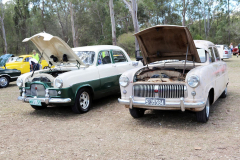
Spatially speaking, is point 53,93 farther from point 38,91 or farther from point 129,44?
point 129,44

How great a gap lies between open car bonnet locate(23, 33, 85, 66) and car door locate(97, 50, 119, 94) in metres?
0.68

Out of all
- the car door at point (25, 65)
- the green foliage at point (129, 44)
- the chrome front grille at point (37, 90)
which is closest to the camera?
the chrome front grille at point (37, 90)

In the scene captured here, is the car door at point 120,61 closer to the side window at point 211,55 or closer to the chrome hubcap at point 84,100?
the chrome hubcap at point 84,100

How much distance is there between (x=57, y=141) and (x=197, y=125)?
9.25 feet

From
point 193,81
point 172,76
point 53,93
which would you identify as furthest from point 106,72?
point 193,81

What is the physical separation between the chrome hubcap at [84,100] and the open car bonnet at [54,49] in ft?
2.96

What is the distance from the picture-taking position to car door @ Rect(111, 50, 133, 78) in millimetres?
7449

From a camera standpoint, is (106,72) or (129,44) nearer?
(106,72)

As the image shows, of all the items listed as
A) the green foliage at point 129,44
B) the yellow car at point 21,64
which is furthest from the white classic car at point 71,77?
the green foliage at point 129,44

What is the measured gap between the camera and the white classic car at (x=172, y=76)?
14.6ft

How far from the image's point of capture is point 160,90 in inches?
185

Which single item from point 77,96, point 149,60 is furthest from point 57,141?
point 149,60

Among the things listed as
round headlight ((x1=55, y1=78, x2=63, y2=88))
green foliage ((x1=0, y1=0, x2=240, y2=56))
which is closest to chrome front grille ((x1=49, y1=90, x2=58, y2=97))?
round headlight ((x1=55, y1=78, x2=63, y2=88))

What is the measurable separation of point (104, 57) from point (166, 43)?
2238 mm
